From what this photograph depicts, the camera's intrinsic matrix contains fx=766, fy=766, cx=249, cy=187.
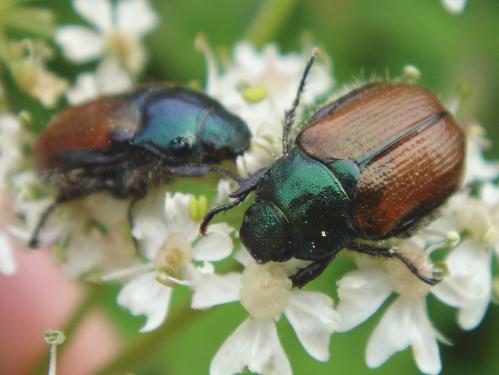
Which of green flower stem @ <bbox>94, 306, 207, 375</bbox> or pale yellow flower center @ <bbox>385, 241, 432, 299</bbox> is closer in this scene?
pale yellow flower center @ <bbox>385, 241, 432, 299</bbox>

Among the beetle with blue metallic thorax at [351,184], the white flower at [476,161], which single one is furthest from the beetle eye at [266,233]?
the white flower at [476,161]

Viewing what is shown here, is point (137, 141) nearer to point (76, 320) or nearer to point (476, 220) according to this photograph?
point (76, 320)

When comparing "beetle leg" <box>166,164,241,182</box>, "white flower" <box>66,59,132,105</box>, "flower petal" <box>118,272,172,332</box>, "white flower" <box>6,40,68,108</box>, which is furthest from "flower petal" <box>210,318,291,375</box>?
"white flower" <box>6,40,68,108</box>

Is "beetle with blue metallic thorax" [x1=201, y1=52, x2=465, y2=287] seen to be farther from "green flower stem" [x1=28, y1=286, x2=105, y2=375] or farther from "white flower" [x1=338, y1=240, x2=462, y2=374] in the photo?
"green flower stem" [x1=28, y1=286, x2=105, y2=375]

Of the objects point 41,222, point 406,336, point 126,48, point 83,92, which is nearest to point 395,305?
point 406,336

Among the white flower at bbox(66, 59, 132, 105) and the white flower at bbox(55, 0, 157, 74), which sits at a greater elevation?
the white flower at bbox(55, 0, 157, 74)

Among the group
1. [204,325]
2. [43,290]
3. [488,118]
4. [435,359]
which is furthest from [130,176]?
[43,290]
